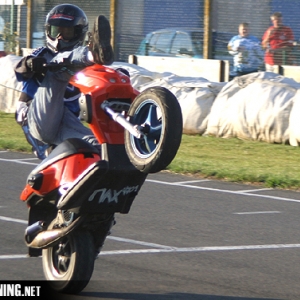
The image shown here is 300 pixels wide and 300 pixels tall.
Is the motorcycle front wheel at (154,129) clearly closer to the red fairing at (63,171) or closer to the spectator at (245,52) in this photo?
the red fairing at (63,171)

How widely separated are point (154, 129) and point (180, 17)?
12.4m

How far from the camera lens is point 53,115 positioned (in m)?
5.59

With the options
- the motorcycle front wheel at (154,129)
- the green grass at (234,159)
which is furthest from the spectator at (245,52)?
the motorcycle front wheel at (154,129)

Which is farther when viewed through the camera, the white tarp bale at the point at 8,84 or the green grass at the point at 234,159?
the white tarp bale at the point at 8,84

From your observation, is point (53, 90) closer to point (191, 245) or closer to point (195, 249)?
point (195, 249)

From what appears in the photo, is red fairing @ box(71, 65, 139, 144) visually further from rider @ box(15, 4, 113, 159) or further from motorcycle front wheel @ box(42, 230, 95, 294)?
motorcycle front wheel @ box(42, 230, 95, 294)

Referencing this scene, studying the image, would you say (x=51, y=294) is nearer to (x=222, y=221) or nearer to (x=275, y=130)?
(x=222, y=221)

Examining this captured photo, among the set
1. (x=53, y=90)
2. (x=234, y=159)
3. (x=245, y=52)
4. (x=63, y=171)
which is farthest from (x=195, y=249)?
(x=245, y=52)

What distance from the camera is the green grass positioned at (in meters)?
11.0

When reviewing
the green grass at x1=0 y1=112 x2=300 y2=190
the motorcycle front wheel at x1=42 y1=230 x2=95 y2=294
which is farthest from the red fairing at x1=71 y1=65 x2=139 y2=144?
the green grass at x1=0 y1=112 x2=300 y2=190

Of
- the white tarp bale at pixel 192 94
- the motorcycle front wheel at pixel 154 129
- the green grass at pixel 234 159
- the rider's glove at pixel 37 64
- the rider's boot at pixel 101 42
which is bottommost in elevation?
the green grass at pixel 234 159

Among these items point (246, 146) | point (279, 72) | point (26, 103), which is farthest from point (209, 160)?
point (26, 103)

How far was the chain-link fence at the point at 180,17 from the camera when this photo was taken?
633 inches

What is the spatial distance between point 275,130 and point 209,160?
190cm
